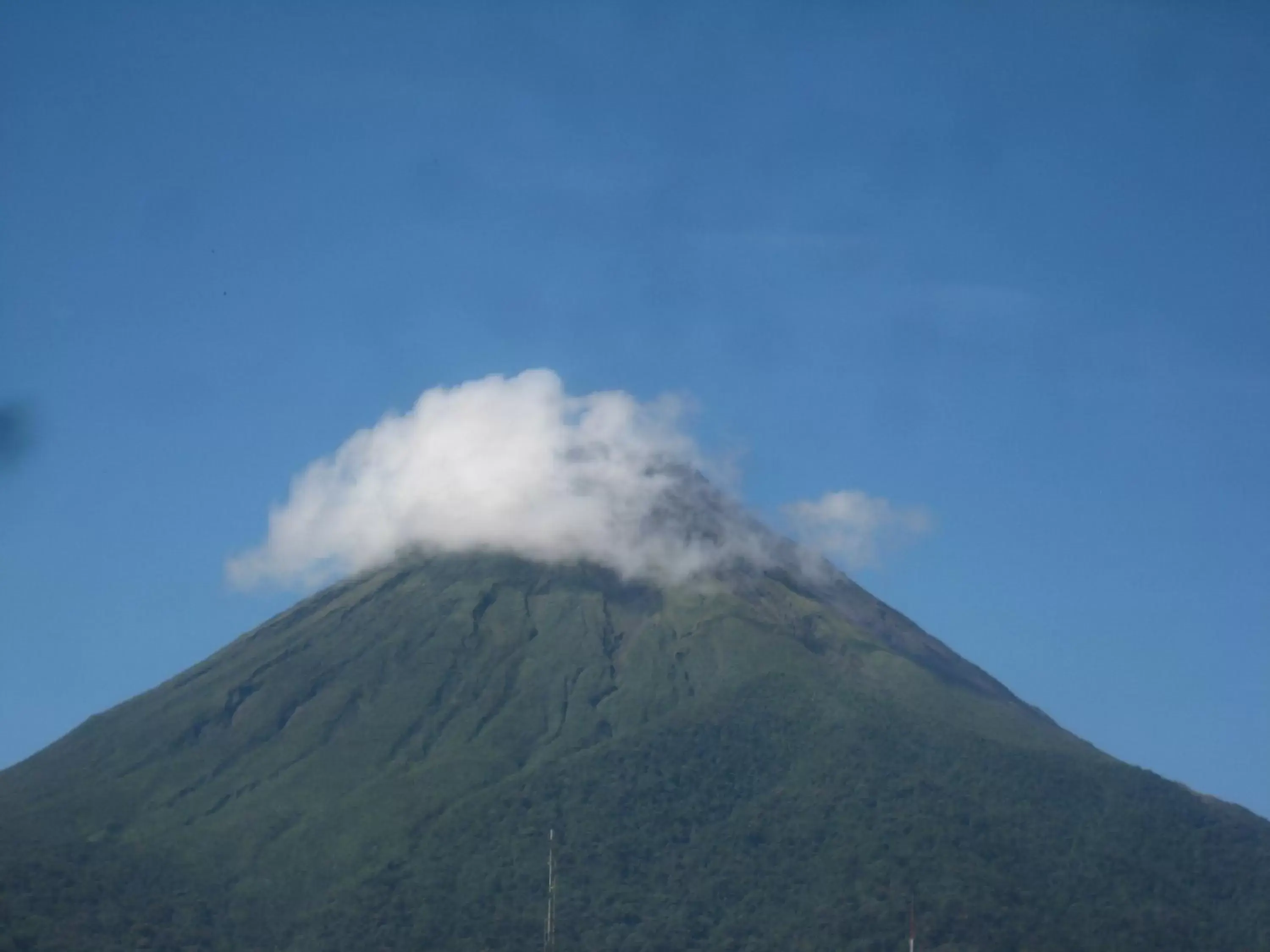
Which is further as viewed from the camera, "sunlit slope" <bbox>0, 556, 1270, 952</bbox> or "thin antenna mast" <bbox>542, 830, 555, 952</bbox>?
"sunlit slope" <bbox>0, 556, 1270, 952</bbox>

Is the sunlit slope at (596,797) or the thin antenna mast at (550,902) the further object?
the sunlit slope at (596,797)

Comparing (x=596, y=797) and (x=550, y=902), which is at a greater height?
(x=596, y=797)

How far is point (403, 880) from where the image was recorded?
104 m

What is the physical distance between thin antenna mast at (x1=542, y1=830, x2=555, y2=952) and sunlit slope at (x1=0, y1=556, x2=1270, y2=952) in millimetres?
761

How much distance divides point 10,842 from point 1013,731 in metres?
75.0

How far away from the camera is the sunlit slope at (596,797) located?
99812 millimetres

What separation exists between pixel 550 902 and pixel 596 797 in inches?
513

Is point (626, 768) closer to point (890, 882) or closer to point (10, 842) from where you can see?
point (890, 882)

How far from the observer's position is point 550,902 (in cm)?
10162

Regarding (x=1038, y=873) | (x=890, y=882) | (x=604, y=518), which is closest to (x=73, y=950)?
(x=890, y=882)

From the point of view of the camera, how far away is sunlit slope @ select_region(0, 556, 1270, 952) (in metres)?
99.8

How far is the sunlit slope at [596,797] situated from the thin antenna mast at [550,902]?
0.76m

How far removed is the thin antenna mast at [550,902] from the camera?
3814 inches

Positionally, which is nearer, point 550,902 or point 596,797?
point 550,902
